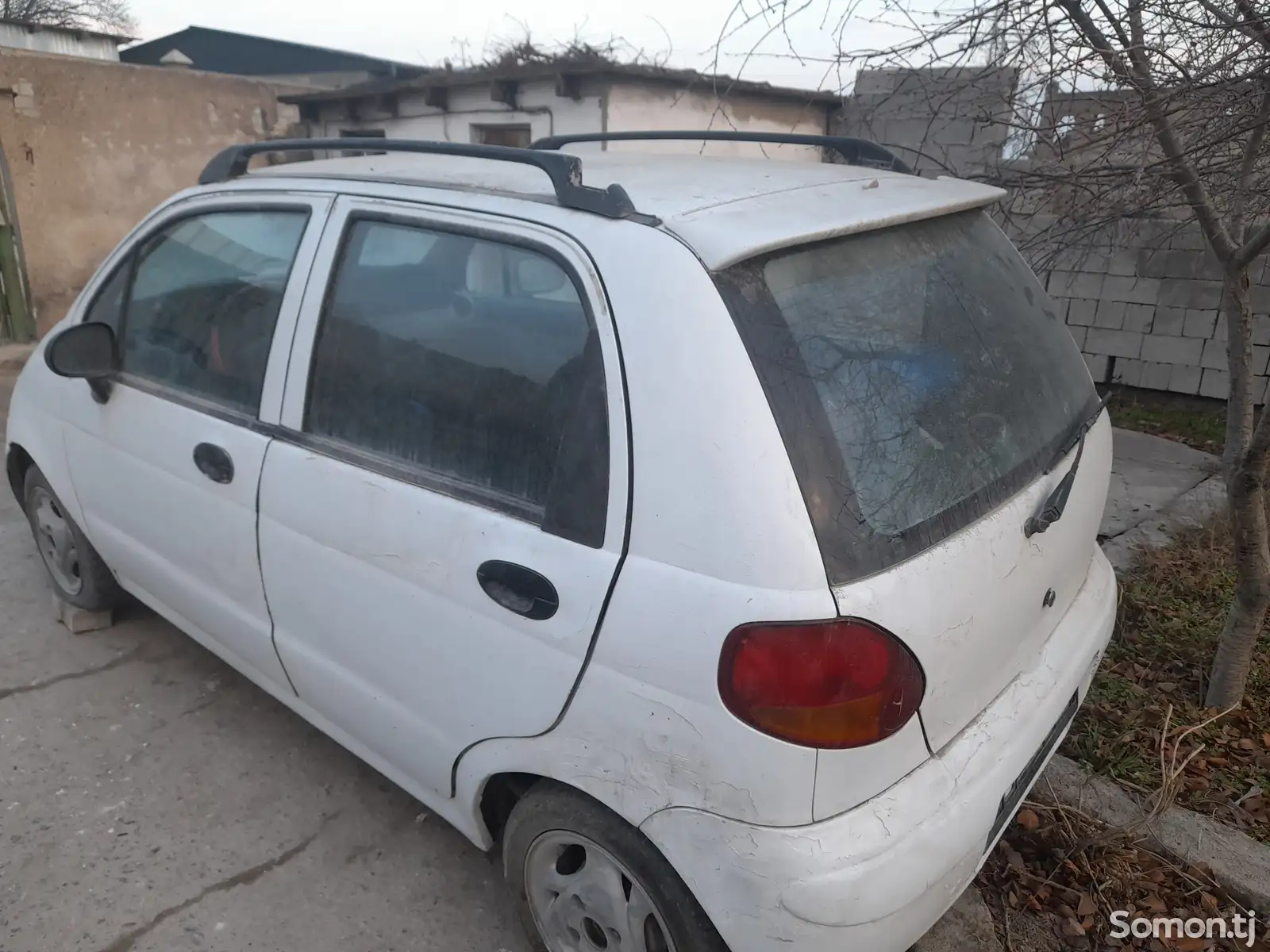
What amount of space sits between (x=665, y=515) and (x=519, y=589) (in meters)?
0.37

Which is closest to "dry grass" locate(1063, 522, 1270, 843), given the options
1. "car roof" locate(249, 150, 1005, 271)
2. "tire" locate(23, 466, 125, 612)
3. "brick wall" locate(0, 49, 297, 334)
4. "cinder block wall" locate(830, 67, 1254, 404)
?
"car roof" locate(249, 150, 1005, 271)

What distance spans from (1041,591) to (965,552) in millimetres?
A: 405

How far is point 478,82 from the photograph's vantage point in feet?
29.4

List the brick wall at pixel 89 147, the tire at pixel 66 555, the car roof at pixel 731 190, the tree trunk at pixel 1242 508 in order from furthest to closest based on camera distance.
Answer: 1. the brick wall at pixel 89 147
2. the tire at pixel 66 555
3. the tree trunk at pixel 1242 508
4. the car roof at pixel 731 190

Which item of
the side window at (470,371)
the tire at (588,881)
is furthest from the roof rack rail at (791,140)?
the tire at (588,881)

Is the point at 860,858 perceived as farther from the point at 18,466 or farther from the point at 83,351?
the point at 18,466

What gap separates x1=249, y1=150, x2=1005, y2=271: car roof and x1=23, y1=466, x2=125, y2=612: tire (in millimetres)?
1781

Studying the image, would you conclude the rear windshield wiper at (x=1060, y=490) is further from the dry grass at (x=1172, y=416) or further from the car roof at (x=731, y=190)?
the dry grass at (x=1172, y=416)

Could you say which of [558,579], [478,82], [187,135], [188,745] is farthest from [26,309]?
[558,579]

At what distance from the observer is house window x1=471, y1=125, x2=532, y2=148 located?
9.06 meters

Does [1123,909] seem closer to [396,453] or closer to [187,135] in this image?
[396,453]

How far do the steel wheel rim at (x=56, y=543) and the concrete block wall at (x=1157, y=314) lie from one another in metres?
5.66

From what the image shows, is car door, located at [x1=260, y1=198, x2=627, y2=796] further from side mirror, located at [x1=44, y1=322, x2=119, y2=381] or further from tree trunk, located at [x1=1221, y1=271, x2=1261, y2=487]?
tree trunk, located at [x1=1221, y1=271, x2=1261, y2=487]

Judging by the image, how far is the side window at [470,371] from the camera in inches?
65.6
